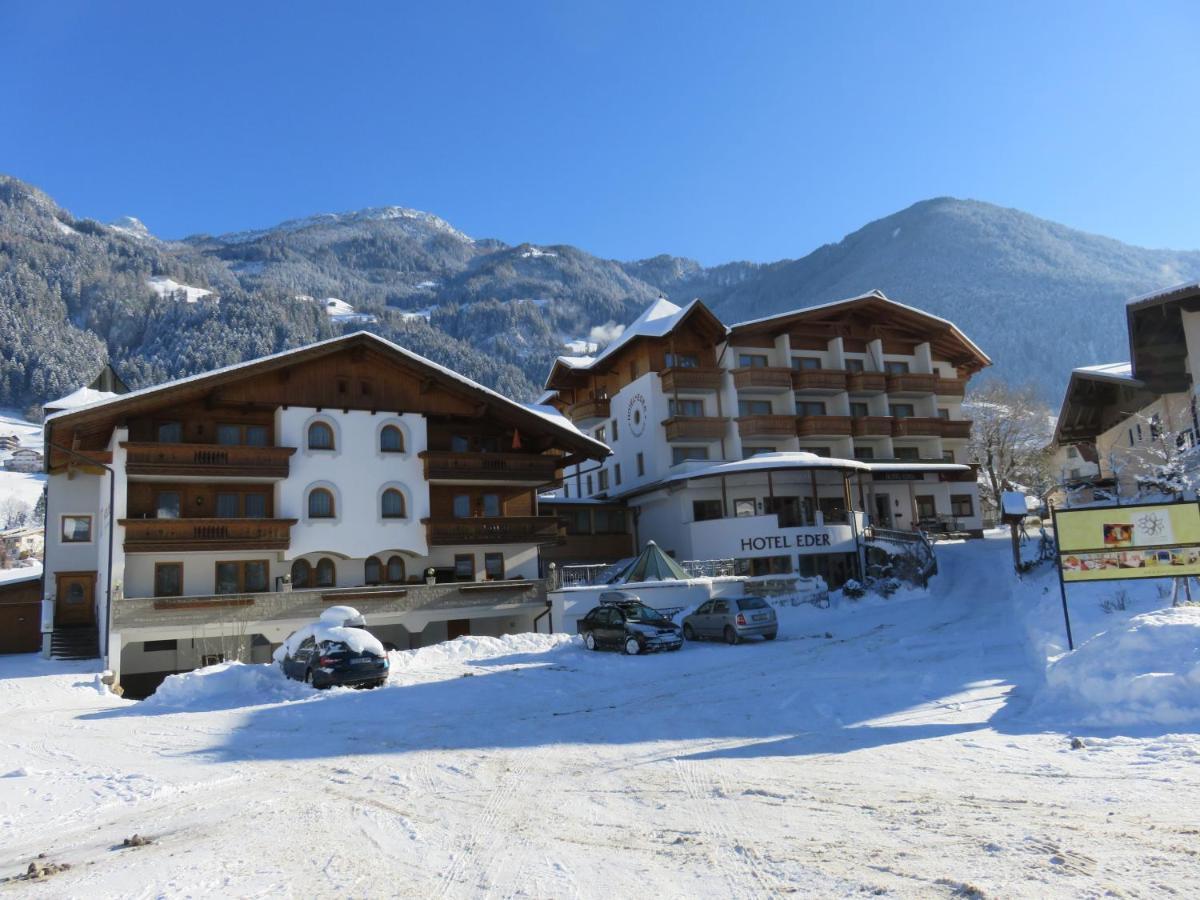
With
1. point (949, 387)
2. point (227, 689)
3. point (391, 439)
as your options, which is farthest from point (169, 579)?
point (949, 387)

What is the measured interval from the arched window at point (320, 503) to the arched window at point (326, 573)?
1.84m

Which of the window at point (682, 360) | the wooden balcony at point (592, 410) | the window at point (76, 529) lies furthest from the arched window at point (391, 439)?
the wooden balcony at point (592, 410)

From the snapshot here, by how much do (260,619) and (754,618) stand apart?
1710 cm

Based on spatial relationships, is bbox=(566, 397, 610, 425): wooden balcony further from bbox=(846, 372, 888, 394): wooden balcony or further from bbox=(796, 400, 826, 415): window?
bbox=(846, 372, 888, 394): wooden balcony

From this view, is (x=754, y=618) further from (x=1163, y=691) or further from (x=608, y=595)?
(x=1163, y=691)

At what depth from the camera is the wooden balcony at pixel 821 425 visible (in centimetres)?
4956

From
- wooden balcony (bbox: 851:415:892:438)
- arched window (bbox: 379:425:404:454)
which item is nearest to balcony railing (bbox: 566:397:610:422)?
wooden balcony (bbox: 851:415:892:438)

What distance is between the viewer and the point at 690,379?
48469 mm

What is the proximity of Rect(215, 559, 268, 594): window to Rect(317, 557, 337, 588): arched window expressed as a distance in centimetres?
199

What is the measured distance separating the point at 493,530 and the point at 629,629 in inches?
486

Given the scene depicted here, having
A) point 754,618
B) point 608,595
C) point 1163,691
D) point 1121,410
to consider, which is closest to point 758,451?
point 1121,410

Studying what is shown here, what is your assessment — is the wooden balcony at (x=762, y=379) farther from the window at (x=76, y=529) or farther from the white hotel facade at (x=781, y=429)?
the window at (x=76, y=529)

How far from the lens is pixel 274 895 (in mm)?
6750

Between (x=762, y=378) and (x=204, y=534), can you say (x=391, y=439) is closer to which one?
(x=204, y=534)
